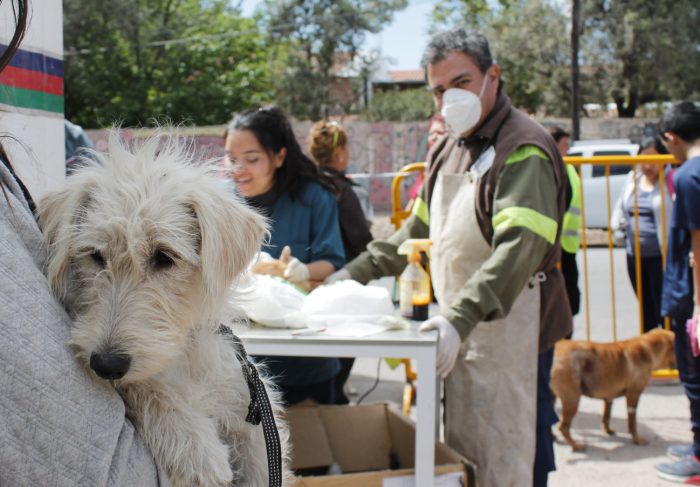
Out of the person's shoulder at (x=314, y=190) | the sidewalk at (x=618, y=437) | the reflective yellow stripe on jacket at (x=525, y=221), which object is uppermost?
the person's shoulder at (x=314, y=190)

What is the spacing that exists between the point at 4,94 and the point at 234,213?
A: 0.62 metres

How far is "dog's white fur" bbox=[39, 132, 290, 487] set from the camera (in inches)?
52.9

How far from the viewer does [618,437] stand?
525 cm

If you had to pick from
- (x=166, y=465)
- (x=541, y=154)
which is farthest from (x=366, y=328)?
(x=166, y=465)

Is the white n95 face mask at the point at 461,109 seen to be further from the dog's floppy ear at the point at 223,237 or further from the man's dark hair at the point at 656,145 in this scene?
the man's dark hair at the point at 656,145

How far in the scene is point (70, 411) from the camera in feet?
3.53

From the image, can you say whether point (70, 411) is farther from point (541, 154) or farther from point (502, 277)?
point (541, 154)

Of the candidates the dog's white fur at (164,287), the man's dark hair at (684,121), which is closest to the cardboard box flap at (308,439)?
the dog's white fur at (164,287)

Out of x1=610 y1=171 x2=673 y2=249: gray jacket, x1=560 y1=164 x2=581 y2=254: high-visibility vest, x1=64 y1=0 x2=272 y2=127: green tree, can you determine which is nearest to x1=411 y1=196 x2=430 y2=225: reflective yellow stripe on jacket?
x1=560 y1=164 x2=581 y2=254: high-visibility vest

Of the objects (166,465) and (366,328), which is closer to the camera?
(166,465)

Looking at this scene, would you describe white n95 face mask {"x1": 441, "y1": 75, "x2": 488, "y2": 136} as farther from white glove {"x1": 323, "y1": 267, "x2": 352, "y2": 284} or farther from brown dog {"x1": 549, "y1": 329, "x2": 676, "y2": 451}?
brown dog {"x1": 549, "y1": 329, "x2": 676, "y2": 451}

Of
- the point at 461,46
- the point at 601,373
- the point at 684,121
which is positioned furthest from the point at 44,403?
the point at 601,373

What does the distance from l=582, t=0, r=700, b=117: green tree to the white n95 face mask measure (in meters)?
31.0

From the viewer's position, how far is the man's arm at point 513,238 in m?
2.77
